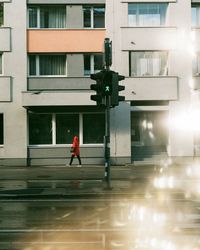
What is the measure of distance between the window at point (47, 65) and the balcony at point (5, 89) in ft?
4.75

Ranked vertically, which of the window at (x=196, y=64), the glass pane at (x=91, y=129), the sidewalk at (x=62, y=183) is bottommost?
the sidewalk at (x=62, y=183)

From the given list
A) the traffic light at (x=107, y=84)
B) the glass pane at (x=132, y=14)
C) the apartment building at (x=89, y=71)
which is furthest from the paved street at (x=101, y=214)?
the glass pane at (x=132, y=14)

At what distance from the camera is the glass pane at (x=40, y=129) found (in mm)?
27844

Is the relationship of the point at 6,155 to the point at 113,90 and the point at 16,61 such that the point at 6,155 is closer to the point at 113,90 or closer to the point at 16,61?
the point at 16,61

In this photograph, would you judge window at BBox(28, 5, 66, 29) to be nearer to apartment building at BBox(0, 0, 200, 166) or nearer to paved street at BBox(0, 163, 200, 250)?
apartment building at BBox(0, 0, 200, 166)

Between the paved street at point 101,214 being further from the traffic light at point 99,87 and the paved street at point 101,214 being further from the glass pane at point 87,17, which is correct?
the glass pane at point 87,17

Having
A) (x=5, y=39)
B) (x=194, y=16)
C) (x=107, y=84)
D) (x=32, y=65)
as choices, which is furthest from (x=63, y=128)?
(x=107, y=84)

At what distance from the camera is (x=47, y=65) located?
2794cm

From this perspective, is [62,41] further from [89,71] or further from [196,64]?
[196,64]

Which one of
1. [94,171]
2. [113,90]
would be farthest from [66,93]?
[113,90]

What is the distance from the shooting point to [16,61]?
2738 centimetres

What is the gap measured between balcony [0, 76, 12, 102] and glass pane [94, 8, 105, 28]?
5880mm

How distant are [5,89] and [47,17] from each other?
15.9 ft

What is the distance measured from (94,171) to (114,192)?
831cm
